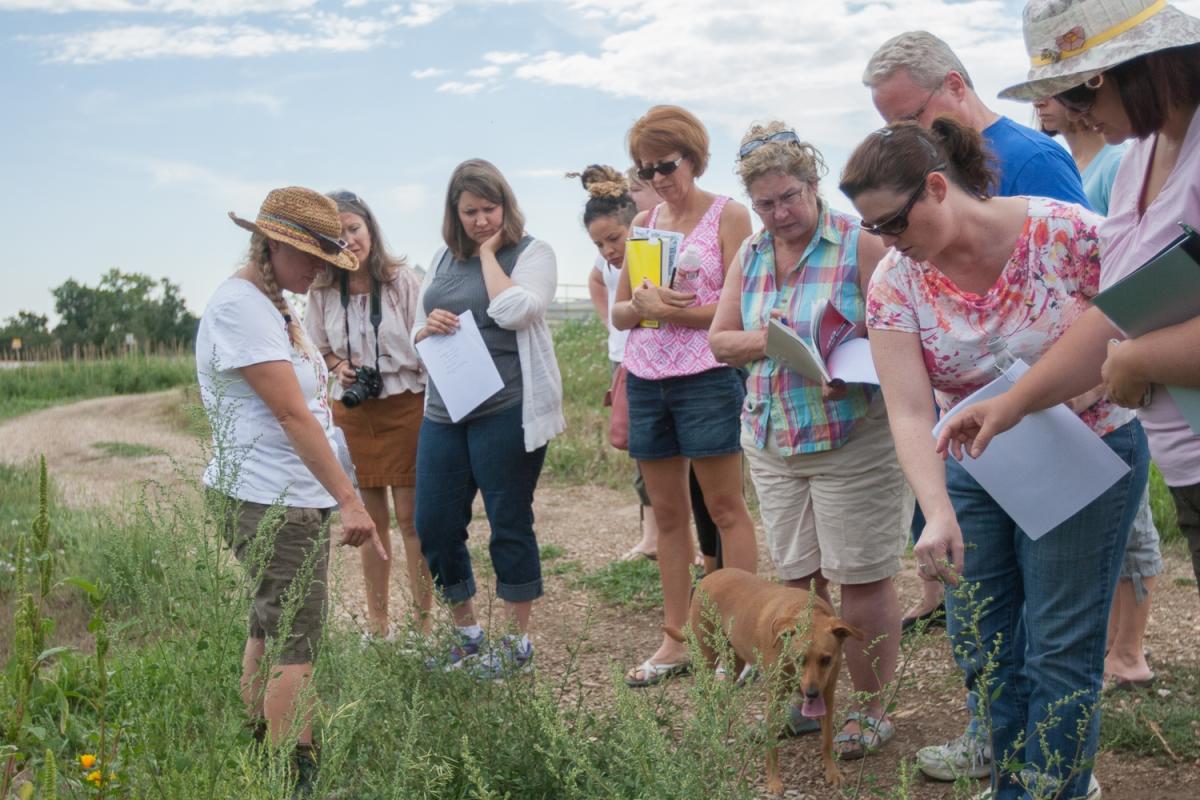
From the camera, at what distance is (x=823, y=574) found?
4180 millimetres

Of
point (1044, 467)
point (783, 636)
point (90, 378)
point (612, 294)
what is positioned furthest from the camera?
point (90, 378)

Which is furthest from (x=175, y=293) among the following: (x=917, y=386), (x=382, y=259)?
(x=917, y=386)

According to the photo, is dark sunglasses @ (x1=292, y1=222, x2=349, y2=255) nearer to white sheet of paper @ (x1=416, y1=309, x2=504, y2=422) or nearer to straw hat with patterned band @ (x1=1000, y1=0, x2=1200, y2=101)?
white sheet of paper @ (x1=416, y1=309, x2=504, y2=422)

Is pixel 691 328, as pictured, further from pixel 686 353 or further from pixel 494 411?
pixel 494 411

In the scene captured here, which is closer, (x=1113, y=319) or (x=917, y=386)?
(x=1113, y=319)

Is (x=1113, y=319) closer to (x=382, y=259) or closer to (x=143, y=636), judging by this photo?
(x=382, y=259)

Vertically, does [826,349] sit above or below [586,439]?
above

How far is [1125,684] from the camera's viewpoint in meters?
4.28

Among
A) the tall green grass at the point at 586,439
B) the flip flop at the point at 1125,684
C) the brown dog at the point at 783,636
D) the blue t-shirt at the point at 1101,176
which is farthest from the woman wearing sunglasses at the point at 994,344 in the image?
the tall green grass at the point at 586,439

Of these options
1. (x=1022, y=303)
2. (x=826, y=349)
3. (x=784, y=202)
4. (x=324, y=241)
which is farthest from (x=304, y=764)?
(x=1022, y=303)

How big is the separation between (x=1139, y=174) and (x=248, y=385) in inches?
99.2

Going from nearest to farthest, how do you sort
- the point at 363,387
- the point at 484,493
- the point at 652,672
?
1. the point at 652,672
2. the point at 484,493
3. the point at 363,387

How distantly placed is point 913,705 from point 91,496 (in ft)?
26.0

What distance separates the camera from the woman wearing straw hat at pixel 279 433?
3.54 meters
